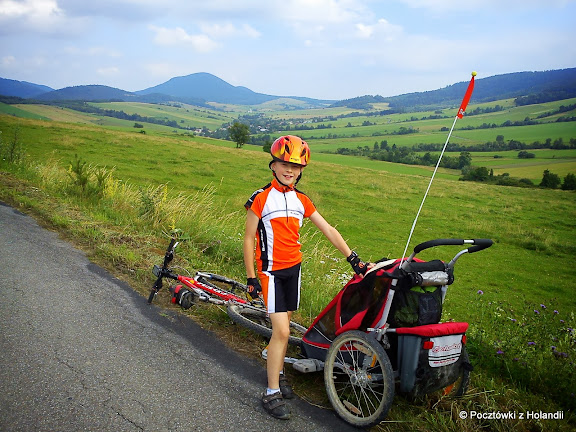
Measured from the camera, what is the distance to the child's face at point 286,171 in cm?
332

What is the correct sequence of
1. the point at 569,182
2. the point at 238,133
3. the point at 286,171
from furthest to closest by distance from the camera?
the point at 238,133, the point at 569,182, the point at 286,171

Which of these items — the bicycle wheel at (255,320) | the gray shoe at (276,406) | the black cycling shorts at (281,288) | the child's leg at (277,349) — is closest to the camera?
the gray shoe at (276,406)

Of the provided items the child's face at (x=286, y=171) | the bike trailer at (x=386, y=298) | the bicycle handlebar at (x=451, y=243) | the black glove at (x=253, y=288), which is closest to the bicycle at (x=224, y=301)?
the black glove at (x=253, y=288)

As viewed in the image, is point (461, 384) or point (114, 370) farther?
point (114, 370)

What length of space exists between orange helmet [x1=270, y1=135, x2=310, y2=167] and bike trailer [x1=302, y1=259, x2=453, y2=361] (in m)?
1.10

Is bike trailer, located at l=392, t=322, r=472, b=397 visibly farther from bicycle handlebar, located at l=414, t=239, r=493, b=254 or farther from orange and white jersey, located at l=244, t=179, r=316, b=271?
orange and white jersey, located at l=244, t=179, r=316, b=271

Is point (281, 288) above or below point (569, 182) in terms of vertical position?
above

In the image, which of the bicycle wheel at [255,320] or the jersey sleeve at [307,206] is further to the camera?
the bicycle wheel at [255,320]

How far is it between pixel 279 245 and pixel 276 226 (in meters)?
0.17

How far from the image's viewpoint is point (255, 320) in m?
4.53

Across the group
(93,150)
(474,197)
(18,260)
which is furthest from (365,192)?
(18,260)

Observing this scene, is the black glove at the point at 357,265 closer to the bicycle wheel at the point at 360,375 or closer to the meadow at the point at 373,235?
the bicycle wheel at the point at 360,375

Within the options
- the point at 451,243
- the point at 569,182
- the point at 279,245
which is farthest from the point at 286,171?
the point at 569,182

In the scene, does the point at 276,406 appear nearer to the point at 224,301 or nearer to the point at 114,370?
the point at 114,370
